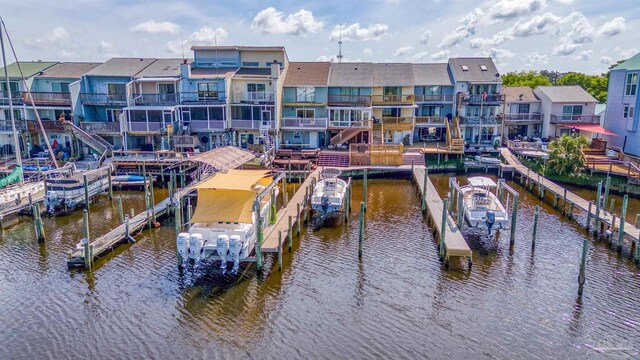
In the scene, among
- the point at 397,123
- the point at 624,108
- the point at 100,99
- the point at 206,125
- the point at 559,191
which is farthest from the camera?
the point at 397,123

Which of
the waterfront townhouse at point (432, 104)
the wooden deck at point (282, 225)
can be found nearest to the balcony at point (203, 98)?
the wooden deck at point (282, 225)

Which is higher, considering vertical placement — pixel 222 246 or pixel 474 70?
pixel 474 70

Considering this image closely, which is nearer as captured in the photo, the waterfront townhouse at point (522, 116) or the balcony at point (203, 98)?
the balcony at point (203, 98)

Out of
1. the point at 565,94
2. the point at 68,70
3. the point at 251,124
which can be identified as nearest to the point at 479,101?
the point at 565,94

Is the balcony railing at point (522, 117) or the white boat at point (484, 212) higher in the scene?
the balcony railing at point (522, 117)

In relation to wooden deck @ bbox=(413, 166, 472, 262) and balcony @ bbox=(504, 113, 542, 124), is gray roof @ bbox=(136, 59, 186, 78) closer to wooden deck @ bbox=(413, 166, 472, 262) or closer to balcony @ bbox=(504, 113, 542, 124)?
wooden deck @ bbox=(413, 166, 472, 262)

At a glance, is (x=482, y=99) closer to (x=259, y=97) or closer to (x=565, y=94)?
(x=565, y=94)

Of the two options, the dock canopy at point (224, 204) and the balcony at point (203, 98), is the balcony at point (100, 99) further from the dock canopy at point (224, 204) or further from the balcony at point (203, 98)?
the dock canopy at point (224, 204)
